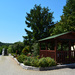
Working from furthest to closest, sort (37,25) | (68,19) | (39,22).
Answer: (39,22) → (37,25) → (68,19)

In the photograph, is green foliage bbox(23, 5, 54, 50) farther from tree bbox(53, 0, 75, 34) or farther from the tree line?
tree bbox(53, 0, 75, 34)

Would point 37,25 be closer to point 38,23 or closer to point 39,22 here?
point 38,23

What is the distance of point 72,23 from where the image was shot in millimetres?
15359

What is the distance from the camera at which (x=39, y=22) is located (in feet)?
77.1

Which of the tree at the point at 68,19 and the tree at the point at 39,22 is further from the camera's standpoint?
→ the tree at the point at 39,22

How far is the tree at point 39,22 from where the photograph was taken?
73.7 ft

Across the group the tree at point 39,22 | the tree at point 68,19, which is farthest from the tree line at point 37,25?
the tree at point 68,19

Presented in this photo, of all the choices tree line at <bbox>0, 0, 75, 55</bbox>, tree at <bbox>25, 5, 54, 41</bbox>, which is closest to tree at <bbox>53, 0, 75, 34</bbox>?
tree line at <bbox>0, 0, 75, 55</bbox>

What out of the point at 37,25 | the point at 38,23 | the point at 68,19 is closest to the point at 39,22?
the point at 38,23

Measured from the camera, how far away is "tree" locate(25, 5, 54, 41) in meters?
22.5

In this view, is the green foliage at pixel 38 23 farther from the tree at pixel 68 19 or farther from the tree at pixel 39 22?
the tree at pixel 68 19

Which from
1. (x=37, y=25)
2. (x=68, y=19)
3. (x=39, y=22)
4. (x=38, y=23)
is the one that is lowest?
(x=68, y=19)

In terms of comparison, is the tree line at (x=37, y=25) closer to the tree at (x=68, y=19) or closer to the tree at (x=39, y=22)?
the tree at (x=39, y=22)

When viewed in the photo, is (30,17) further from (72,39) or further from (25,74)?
(25,74)
